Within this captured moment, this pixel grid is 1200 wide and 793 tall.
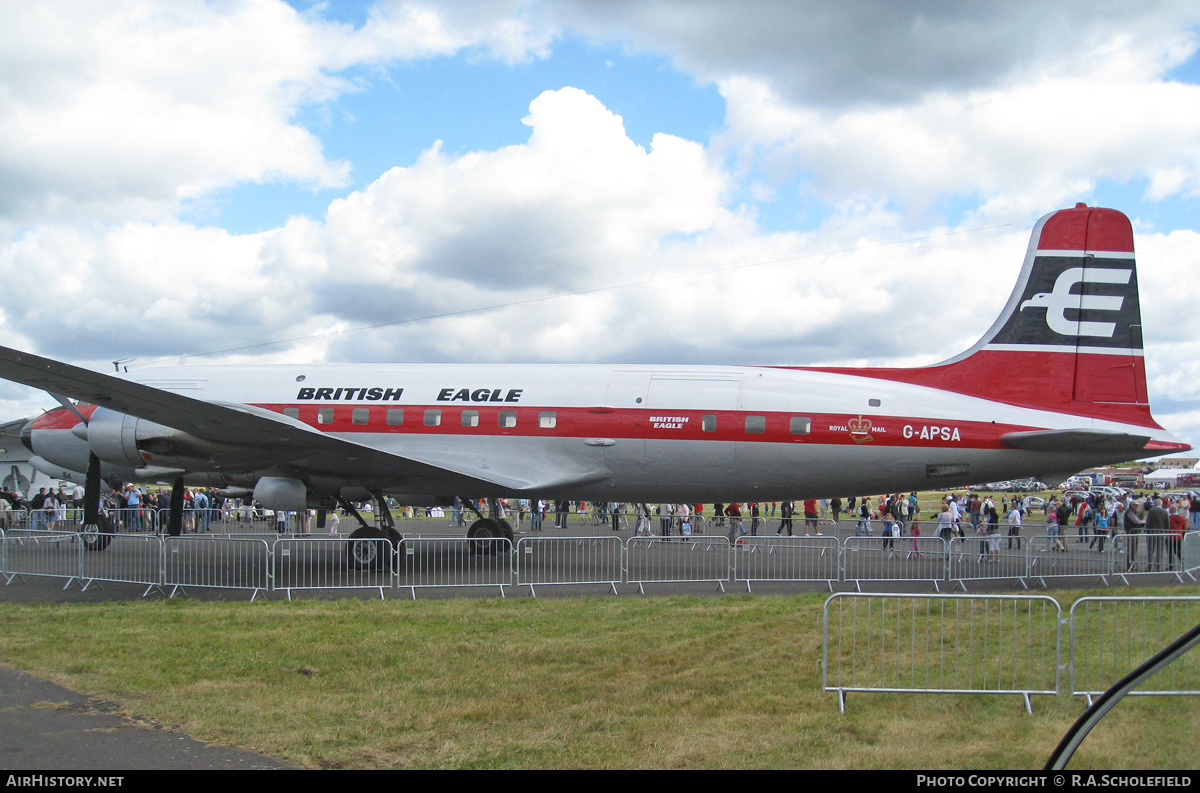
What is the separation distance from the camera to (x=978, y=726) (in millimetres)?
6574

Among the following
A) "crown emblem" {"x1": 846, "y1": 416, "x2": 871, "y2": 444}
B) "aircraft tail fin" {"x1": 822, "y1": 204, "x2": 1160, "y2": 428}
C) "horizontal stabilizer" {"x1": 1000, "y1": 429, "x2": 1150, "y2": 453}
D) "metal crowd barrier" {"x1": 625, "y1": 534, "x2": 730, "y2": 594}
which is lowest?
"metal crowd barrier" {"x1": 625, "y1": 534, "x2": 730, "y2": 594}

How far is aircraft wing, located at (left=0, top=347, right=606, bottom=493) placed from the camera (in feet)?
42.4

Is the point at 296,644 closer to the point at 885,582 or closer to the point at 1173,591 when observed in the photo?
the point at 885,582

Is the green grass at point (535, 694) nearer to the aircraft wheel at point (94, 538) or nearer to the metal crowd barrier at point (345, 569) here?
the metal crowd barrier at point (345, 569)

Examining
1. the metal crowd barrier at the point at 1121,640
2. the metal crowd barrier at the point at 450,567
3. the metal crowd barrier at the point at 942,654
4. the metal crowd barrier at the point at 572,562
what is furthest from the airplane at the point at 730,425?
the metal crowd barrier at the point at 1121,640

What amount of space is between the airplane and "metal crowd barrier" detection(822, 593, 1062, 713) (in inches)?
201

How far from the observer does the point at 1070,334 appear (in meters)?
15.9

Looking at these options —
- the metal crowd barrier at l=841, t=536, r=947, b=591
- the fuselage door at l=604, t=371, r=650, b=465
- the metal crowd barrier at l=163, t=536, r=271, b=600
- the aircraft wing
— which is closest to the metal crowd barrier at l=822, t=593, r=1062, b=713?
the metal crowd barrier at l=841, t=536, r=947, b=591

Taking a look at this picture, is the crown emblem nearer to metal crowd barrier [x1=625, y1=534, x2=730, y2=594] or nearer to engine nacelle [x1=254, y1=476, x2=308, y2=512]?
metal crowd barrier [x1=625, y1=534, x2=730, y2=594]

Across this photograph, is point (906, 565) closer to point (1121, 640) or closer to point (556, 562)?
point (556, 562)

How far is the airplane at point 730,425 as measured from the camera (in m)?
15.1

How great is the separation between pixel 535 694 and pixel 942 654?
3.89 m

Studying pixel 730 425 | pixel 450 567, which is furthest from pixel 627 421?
pixel 450 567
